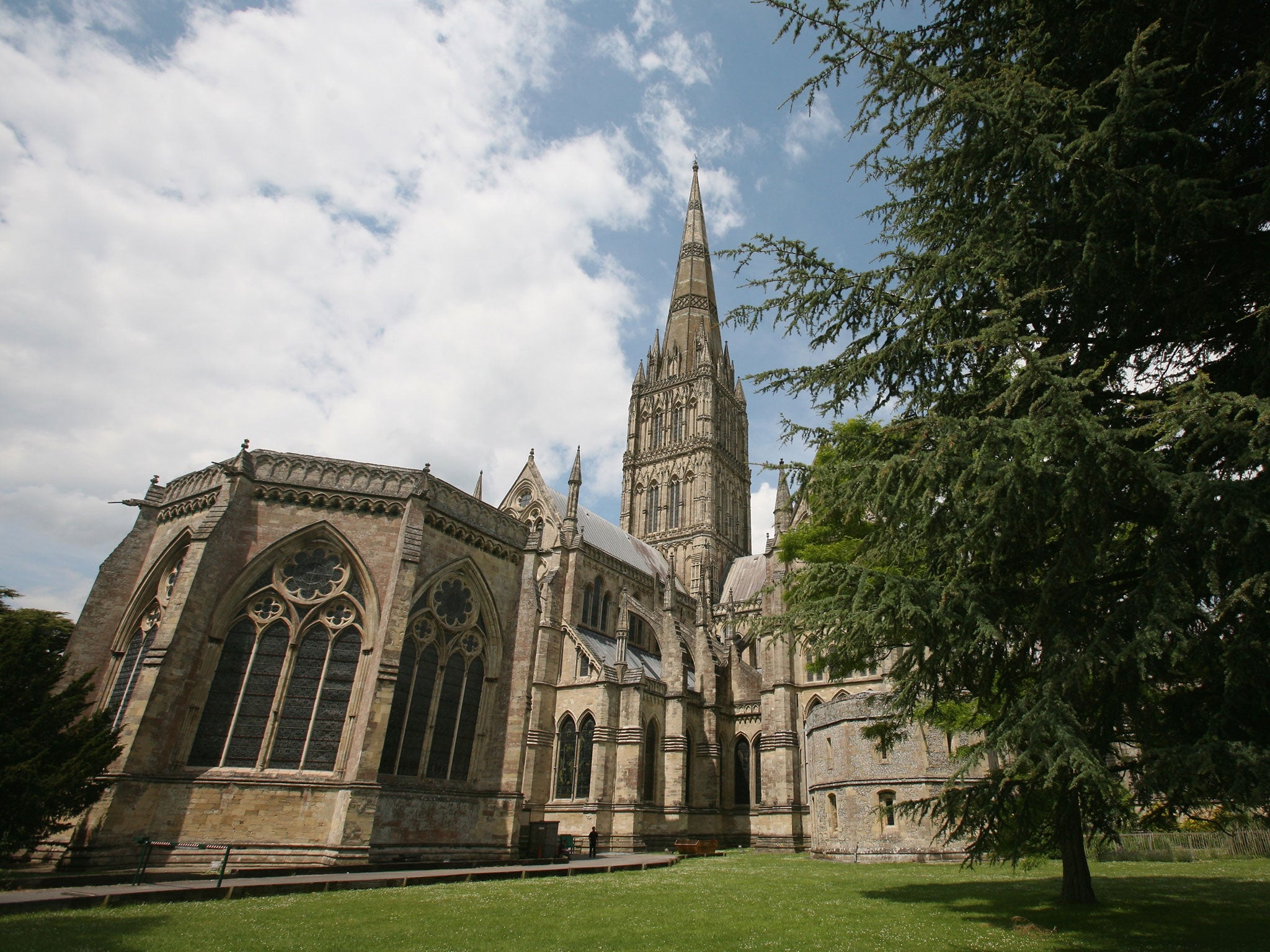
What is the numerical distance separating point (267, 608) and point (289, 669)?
55.6 inches

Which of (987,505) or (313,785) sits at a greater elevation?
(987,505)

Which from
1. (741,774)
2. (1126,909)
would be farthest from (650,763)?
(1126,909)

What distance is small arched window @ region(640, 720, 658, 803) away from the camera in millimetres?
27078

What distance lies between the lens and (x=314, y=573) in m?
16.2

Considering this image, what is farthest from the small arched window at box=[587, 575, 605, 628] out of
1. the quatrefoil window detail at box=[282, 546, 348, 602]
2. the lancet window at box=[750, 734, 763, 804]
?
the quatrefoil window detail at box=[282, 546, 348, 602]

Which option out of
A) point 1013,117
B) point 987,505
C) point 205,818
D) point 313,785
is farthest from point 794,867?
point 1013,117

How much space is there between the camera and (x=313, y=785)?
569 inches

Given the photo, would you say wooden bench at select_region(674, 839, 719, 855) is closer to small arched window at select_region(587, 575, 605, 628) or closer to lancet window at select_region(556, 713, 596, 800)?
lancet window at select_region(556, 713, 596, 800)

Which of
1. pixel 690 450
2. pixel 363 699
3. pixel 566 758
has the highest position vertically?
pixel 690 450

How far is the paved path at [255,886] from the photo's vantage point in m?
9.09

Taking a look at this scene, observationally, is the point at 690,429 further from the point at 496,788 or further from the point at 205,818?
the point at 205,818

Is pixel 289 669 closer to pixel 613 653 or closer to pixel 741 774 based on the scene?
pixel 613 653

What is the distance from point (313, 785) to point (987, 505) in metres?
13.5

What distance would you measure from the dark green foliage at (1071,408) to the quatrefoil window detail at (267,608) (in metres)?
11.6
